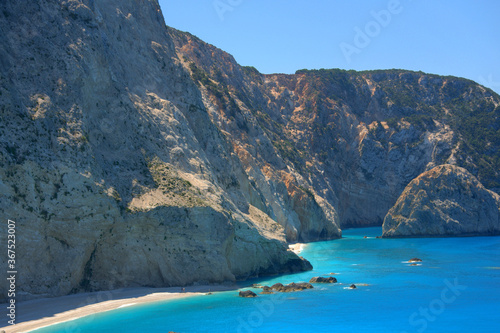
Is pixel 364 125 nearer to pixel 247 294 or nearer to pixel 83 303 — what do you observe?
pixel 247 294

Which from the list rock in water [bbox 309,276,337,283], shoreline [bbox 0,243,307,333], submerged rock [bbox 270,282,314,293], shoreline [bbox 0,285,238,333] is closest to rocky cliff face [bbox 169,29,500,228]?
rock in water [bbox 309,276,337,283]

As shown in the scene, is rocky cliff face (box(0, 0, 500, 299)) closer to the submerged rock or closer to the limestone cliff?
the limestone cliff

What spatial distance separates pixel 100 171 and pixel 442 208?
85.6 m

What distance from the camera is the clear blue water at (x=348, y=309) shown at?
3266 cm

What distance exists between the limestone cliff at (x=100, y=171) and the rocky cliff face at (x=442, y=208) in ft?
203

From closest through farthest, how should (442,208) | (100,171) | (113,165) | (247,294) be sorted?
1. (100,171)
2. (247,294)
3. (113,165)
4. (442,208)

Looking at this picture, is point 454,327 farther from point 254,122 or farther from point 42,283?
point 254,122

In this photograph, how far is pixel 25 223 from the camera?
3309 centimetres

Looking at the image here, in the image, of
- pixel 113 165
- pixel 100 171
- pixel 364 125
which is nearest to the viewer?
pixel 100 171

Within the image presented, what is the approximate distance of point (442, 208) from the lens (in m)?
106

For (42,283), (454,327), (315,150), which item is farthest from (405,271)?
(315,150)

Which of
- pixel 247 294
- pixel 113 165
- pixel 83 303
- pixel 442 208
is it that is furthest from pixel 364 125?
pixel 83 303

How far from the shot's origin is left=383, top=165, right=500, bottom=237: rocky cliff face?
10606cm

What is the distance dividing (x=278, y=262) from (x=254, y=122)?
54.0 m
